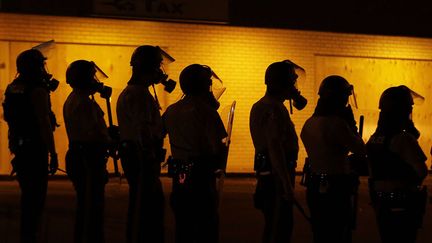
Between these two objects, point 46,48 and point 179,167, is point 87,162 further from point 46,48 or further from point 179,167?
point 46,48

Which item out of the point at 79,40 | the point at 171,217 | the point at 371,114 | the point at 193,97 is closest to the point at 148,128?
the point at 193,97

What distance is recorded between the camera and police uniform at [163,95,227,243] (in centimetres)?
682

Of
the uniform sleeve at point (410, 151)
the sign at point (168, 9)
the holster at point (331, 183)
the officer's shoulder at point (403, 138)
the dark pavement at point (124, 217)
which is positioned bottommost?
the dark pavement at point (124, 217)

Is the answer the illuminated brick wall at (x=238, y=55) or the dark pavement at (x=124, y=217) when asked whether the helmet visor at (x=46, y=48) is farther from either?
the illuminated brick wall at (x=238, y=55)

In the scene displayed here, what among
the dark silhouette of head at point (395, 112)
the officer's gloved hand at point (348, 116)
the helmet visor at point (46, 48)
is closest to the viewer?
the dark silhouette of head at point (395, 112)

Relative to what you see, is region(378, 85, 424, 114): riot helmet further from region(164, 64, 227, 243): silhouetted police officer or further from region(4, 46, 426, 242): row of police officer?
region(164, 64, 227, 243): silhouetted police officer

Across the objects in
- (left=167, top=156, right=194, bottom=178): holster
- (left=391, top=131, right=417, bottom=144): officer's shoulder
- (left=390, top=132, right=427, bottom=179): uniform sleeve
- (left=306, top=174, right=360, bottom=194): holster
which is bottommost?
(left=306, top=174, right=360, bottom=194): holster

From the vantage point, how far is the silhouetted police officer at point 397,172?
6191 millimetres

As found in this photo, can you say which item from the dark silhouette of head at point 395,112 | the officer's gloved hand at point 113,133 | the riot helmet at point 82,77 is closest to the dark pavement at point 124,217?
the officer's gloved hand at point 113,133

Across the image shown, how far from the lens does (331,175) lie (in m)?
6.41

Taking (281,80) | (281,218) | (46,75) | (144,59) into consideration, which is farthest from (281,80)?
(46,75)

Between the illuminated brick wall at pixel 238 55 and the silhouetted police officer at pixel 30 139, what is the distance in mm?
6022

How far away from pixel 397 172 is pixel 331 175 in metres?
0.50

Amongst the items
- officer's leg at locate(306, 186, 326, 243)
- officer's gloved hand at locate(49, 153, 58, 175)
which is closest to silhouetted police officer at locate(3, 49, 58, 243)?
officer's gloved hand at locate(49, 153, 58, 175)
